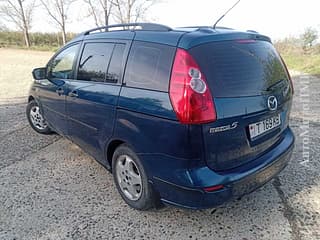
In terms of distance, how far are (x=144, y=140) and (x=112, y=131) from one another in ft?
1.59

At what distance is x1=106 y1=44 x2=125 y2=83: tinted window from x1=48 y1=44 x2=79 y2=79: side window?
35.9 inches

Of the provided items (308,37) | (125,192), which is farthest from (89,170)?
(308,37)

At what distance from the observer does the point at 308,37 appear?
1652cm

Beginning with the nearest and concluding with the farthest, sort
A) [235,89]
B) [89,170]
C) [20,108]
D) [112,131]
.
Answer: [235,89], [112,131], [89,170], [20,108]

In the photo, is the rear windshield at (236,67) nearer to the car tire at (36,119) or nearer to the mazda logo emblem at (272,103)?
the mazda logo emblem at (272,103)

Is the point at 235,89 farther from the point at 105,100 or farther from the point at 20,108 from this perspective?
the point at 20,108

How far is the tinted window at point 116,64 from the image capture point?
2.58m

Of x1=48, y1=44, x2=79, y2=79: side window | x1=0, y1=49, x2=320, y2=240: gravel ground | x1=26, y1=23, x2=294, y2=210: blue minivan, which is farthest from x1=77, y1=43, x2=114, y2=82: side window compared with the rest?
x1=0, y1=49, x2=320, y2=240: gravel ground

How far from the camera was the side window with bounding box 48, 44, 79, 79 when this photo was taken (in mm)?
3422

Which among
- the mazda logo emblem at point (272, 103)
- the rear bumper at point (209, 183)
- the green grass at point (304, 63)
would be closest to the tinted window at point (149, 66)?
the rear bumper at point (209, 183)

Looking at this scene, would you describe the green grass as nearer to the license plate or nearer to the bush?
the license plate

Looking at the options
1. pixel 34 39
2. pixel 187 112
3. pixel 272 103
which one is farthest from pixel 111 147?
pixel 34 39

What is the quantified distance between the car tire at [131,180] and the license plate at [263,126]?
39.3 inches

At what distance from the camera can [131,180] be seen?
262 cm
